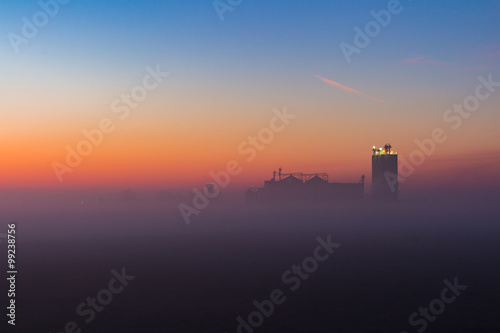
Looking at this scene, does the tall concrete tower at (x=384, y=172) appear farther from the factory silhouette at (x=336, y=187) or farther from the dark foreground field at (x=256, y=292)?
the dark foreground field at (x=256, y=292)

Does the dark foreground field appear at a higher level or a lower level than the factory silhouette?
lower

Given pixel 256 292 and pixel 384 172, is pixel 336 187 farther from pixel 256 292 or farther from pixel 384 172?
pixel 256 292

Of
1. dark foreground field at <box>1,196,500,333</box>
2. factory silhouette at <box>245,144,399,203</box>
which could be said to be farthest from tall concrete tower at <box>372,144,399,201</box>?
dark foreground field at <box>1,196,500,333</box>

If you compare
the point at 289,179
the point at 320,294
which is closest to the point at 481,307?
the point at 320,294

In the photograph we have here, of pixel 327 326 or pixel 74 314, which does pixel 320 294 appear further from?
pixel 74 314

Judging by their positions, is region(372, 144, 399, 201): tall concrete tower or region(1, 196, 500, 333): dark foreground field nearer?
region(1, 196, 500, 333): dark foreground field

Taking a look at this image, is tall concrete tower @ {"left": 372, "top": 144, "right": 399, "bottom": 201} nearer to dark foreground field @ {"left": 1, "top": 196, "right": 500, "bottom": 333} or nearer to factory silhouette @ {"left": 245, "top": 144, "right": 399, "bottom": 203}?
factory silhouette @ {"left": 245, "top": 144, "right": 399, "bottom": 203}

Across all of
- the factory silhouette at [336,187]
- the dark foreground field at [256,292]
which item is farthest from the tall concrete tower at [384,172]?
the dark foreground field at [256,292]
